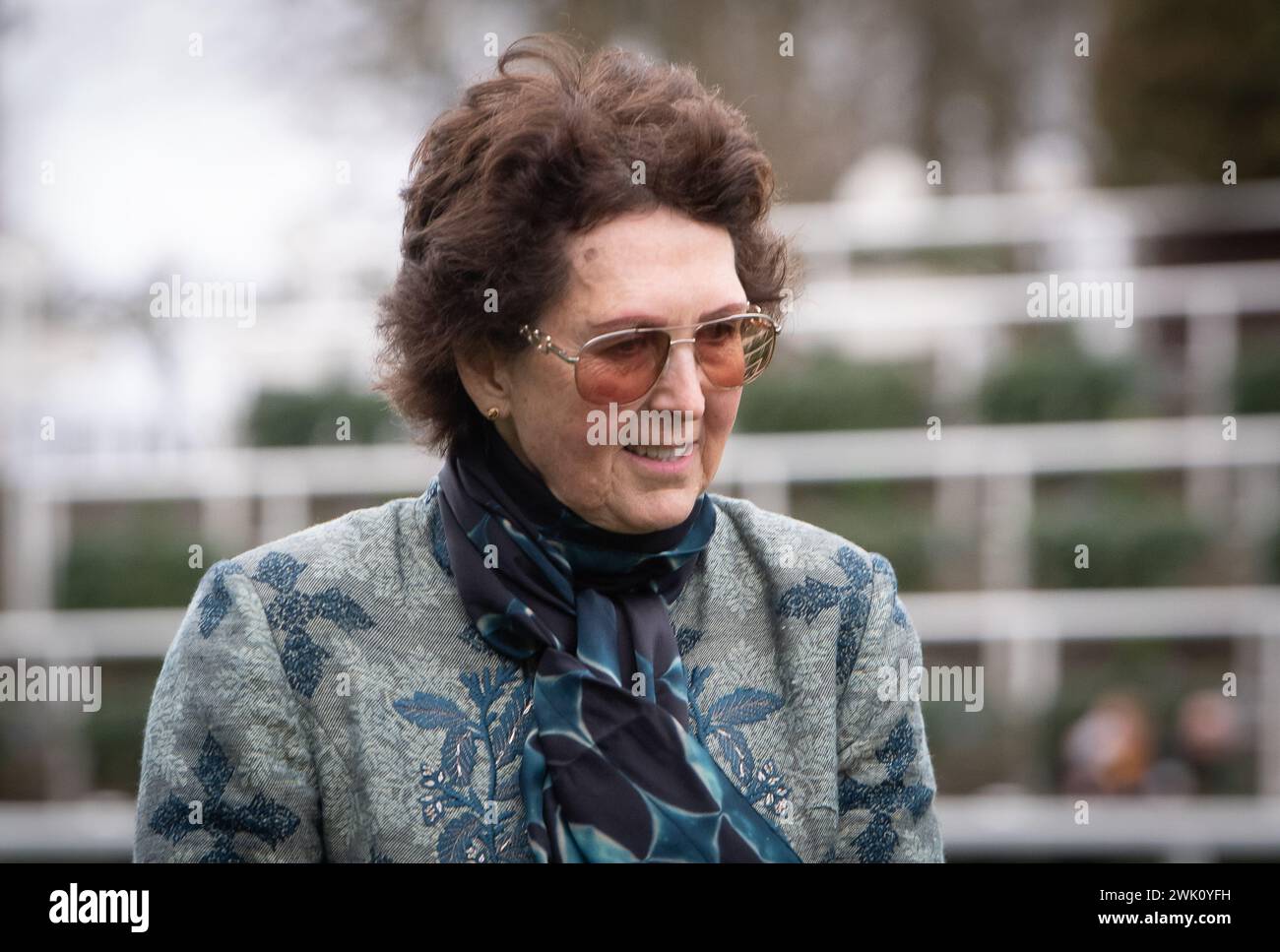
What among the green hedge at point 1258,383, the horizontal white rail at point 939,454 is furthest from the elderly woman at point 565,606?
the green hedge at point 1258,383

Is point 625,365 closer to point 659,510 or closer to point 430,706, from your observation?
point 659,510

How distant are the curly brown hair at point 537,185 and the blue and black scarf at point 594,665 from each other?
21 centimetres

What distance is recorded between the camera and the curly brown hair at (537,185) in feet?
6.89

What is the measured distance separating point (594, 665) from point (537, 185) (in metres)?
0.73

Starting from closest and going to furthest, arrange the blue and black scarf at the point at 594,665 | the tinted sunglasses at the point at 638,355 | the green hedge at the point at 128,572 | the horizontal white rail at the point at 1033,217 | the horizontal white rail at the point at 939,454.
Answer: the blue and black scarf at the point at 594,665 → the tinted sunglasses at the point at 638,355 → the horizontal white rail at the point at 939,454 → the green hedge at the point at 128,572 → the horizontal white rail at the point at 1033,217

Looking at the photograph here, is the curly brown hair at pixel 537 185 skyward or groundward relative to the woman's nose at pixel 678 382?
skyward

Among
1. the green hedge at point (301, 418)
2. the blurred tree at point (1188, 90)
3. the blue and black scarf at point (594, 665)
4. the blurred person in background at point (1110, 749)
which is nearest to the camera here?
the blue and black scarf at point (594, 665)

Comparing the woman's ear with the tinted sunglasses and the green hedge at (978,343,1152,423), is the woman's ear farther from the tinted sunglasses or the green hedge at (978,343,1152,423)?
the green hedge at (978,343,1152,423)

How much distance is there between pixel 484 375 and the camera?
2.26m

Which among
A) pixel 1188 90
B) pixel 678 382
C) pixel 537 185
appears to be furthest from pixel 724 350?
pixel 1188 90

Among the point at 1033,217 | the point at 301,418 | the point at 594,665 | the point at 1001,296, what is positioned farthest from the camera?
the point at 1033,217

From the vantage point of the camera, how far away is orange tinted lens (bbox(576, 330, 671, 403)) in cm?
207

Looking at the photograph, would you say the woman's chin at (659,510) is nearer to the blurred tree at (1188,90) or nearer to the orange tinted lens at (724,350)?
the orange tinted lens at (724,350)

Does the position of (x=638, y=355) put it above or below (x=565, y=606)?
above
